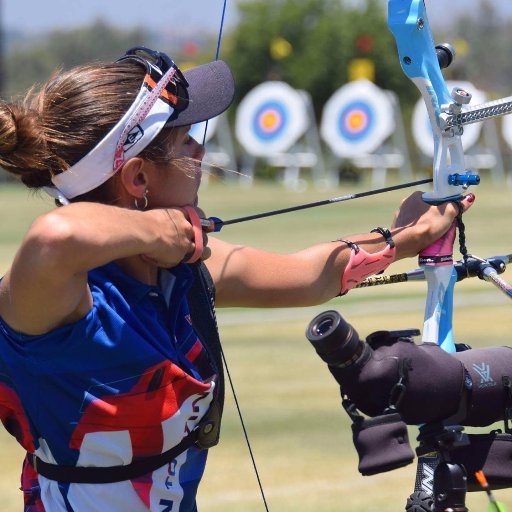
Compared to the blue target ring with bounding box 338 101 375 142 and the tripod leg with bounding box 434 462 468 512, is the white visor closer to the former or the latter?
the tripod leg with bounding box 434 462 468 512

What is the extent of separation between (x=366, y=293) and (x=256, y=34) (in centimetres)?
2924

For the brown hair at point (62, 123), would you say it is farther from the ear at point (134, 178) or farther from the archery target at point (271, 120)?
the archery target at point (271, 120)

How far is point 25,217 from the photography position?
1616 cm

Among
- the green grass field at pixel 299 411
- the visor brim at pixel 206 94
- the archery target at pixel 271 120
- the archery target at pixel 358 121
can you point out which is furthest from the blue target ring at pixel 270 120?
the visor brim at pixel 206 94

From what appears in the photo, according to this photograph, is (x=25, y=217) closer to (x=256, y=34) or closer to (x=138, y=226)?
(x=138, y=226)

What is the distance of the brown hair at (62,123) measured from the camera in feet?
6.98

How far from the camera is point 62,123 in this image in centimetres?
215

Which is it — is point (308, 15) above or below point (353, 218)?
above

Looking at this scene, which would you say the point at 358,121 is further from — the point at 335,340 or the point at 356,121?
the point at 335,340

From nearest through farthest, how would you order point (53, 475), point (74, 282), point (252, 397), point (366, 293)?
1. point (74, 282)
2. point (53, 475)
3. point (252, 397)
4. point (366, 293)

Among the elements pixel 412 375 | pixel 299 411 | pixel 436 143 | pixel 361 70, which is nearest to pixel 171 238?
pixel 412 375

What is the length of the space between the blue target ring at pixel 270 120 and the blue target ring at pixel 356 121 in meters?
1.25

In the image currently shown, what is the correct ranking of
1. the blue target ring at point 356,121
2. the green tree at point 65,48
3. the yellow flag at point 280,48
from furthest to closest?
the green tree at point 65,48 → the yellow flag at point 280,48 → the blue target ring at point 356,121

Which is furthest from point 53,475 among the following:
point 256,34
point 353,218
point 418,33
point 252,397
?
point 256,34
